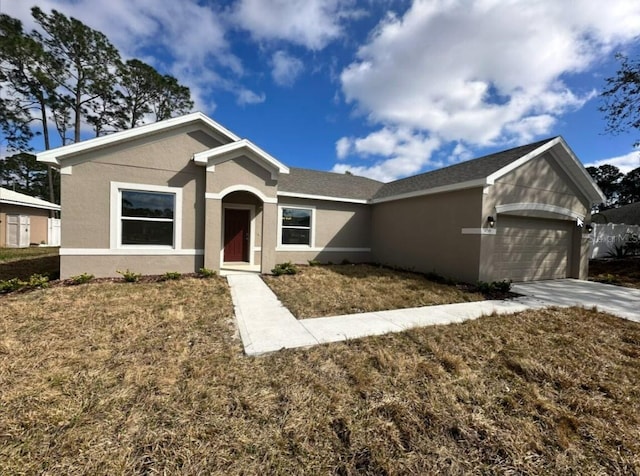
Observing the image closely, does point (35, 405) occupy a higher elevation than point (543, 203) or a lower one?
lower

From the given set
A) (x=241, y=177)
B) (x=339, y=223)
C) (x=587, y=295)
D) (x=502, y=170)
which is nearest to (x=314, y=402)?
(x=241, y=177)

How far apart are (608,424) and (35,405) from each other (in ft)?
17.7

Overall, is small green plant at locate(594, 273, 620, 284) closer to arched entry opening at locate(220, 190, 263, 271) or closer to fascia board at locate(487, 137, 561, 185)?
fascia board at locate(487, 137, 561, 185)

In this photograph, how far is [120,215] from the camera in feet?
26.3

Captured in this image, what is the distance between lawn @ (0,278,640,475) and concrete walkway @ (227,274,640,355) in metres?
0.31

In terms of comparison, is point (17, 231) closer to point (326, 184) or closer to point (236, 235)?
point (236, 235)

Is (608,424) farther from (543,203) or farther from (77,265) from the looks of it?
(77,265)

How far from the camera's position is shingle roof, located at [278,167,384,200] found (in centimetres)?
1218

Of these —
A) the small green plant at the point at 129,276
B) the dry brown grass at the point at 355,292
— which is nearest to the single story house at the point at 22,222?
the small green plant at the point at 129,276

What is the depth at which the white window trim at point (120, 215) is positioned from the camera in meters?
7.91

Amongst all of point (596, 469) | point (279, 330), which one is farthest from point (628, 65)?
point (279, 330)

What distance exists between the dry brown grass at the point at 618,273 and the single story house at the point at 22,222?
99.9ft

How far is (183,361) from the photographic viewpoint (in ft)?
11.3

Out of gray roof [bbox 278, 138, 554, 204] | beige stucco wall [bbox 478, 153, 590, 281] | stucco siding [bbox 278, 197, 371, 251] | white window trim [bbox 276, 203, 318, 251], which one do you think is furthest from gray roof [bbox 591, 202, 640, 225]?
white window trim [bbox 276, 203, 318, 251]
